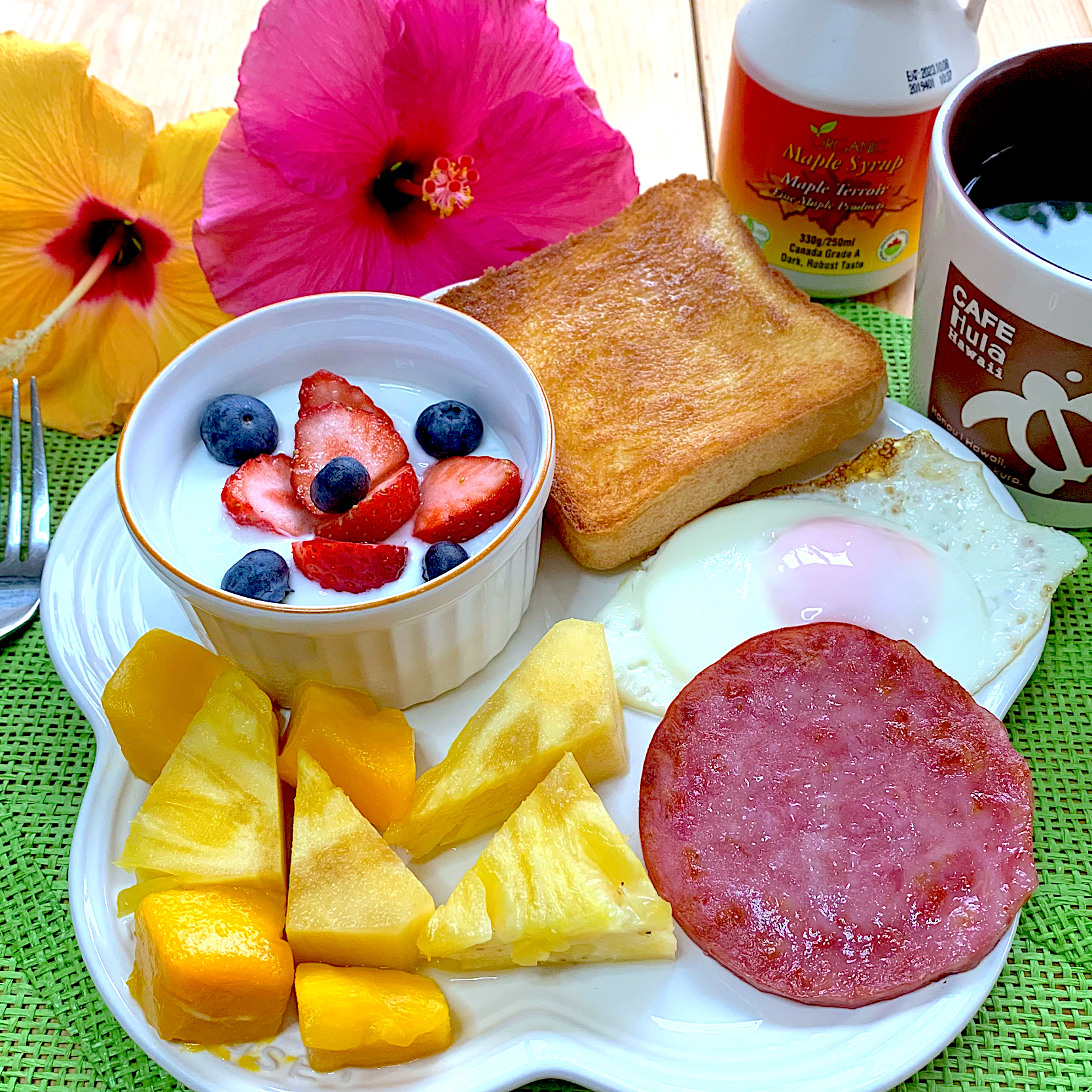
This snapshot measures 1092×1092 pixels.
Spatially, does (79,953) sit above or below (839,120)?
below

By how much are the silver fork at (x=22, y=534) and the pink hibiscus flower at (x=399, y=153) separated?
353 millimetres

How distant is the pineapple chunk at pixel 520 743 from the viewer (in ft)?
4.30

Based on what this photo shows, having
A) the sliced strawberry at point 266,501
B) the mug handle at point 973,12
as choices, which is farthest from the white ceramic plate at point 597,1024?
the mug handle at point 973,12

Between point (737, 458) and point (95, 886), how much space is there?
3.27 feet

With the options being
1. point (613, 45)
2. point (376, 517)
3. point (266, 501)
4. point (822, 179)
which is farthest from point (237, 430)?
point (613, 45)

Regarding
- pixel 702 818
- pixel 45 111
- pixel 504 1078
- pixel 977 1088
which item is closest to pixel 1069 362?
pixel 702 818

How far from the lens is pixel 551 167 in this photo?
6.07ft

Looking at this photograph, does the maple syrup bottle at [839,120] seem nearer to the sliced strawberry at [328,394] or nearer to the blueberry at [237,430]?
the sliced strawberry at [328,394]

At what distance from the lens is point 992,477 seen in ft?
5.36

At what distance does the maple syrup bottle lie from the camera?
5.51 ft

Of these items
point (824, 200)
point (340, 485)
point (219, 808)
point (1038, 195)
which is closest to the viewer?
point (219, 808)

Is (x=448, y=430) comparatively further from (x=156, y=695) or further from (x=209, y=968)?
(x=209, y=968)

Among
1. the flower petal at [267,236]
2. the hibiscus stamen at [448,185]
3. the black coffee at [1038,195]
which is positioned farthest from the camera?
the hibiscus stamen at [448,185]

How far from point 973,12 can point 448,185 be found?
85 cm
